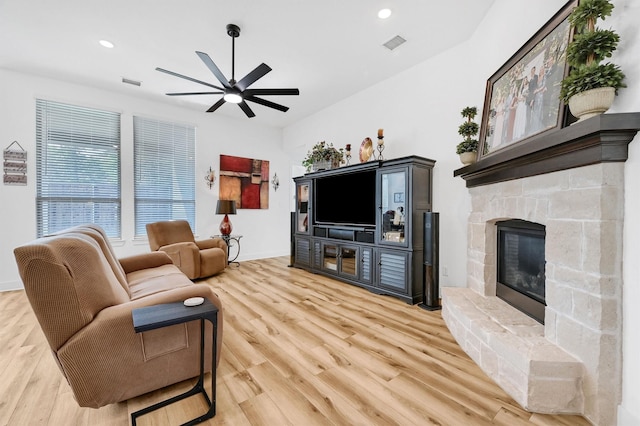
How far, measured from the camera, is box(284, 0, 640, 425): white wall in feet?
4.15

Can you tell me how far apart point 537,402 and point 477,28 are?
11.0 feet

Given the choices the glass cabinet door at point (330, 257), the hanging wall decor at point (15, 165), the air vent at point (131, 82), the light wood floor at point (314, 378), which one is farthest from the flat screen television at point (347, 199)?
the hanging wall decor at point (15, 165)

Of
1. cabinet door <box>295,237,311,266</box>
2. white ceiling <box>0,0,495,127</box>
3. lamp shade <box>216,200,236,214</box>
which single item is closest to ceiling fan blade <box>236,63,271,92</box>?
white ceiling <box>0,0,495,127</box>

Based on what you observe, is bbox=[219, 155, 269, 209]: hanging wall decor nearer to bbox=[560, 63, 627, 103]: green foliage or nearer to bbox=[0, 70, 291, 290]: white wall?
bbox=[0, 70, 291, 290]: white wall

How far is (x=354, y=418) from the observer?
4.61 feet

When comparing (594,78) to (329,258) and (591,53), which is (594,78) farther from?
(329,258)

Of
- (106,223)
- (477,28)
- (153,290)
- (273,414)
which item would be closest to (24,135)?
(106,223)

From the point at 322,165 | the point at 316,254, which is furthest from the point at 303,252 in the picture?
the point at 322,165

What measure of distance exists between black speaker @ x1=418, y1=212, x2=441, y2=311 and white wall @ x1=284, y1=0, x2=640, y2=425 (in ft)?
1.06

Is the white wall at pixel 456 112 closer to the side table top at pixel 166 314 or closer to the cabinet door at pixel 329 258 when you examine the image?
the cabinet door at pixel 329 258

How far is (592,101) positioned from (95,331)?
9.05 ft

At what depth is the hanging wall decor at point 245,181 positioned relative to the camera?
218 inches

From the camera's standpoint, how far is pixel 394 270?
3.31m

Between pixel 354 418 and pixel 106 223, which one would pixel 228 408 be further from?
pixel 106 223
